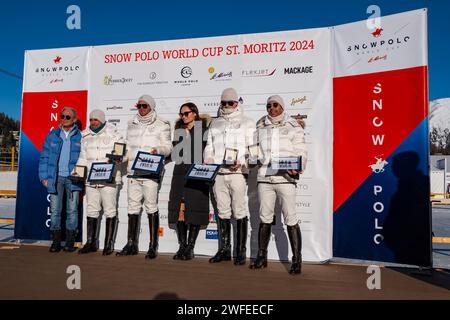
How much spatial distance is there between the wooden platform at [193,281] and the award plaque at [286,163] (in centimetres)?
108

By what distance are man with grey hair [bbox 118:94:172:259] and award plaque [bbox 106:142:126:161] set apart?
102 millimetres

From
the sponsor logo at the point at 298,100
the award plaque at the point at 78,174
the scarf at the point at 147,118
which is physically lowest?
the award plaque at the point at 78,174

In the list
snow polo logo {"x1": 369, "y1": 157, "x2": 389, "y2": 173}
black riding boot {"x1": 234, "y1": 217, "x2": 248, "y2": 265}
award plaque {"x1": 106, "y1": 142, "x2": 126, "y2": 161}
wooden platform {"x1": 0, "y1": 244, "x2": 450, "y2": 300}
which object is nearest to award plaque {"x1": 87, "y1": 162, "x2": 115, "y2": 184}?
award plaque {"x1": 106, "y1": 142, "x2": 126, "y2": 161}

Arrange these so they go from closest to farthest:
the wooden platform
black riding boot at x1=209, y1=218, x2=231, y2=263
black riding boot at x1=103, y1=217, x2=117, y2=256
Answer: the wooden platform → black riding boot at x1=209, y1=218, x2=231, y2=263 → black riding boot at x1=103, y1=217, x2=117, y2=256

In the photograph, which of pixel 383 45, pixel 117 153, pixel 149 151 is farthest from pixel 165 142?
pixel 383 45

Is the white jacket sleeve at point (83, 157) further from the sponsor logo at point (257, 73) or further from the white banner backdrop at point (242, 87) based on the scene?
the sponsor logo at point (257, 73)

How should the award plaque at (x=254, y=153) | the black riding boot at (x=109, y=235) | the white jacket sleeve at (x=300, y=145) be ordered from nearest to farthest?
the white jacket sleeve at (x=300, y=145)
the award plaque at (x=254, y=153)
the black riding boot at (x=109, y=235)


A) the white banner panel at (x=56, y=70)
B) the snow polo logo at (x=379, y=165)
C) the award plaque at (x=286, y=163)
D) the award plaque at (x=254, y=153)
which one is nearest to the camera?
the award plaque at (x=286, y=163)

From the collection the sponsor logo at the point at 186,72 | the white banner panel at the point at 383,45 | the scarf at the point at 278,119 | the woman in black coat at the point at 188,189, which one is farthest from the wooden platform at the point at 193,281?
the sponsor logo at the point at 186,72

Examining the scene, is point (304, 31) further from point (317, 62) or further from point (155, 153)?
point (155, 153)

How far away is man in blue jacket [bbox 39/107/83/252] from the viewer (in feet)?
17.3

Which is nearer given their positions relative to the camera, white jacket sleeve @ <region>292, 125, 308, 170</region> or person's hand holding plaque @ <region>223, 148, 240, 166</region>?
white jacket sleeve @ <region>292, 125, 308, 170</region>

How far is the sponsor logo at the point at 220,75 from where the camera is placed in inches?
206

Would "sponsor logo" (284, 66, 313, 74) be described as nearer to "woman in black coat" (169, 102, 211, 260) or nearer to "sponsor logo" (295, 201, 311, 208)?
"woman in black coat" (169, 102, 211, 260)
